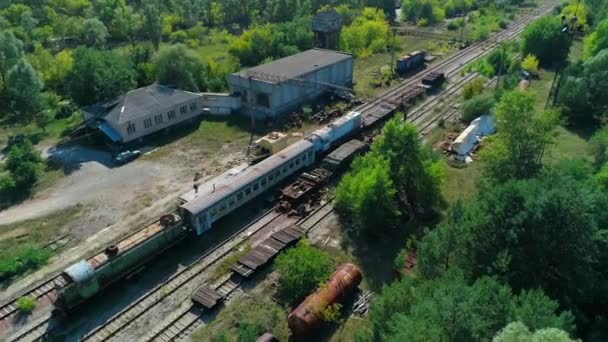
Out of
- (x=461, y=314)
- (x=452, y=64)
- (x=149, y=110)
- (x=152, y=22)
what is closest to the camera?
(x=461, y=314)

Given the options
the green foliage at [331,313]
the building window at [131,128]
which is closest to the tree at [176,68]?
the building window at [131,128]

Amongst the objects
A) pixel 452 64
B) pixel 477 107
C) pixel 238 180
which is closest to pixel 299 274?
pixel 238 180

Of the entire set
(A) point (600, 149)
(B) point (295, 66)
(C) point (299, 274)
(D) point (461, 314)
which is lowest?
(C) point (299, 274)

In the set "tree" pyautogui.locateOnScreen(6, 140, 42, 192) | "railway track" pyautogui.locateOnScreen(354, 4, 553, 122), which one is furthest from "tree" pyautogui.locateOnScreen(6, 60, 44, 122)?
"railway track" pyautogui.locateOnScreen(354, 4, 553, 122)

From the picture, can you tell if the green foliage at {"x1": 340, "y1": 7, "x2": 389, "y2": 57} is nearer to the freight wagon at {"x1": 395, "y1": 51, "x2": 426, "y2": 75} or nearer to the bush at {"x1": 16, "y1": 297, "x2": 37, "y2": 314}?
the freight wagon at {"x1": 395, "y1": 51, "x2": 426, "y2": 75}

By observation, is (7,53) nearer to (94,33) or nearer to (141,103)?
(141,103)

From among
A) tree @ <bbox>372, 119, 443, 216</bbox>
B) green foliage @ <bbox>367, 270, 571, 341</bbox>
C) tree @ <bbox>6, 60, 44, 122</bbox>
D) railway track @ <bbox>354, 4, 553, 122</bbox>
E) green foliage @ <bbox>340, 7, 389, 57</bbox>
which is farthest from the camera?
green foliage @ <bbox>340, 7, 389, 57</bbox>

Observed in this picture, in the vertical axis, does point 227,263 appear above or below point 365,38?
below

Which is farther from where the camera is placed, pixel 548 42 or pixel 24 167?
pixel 548 42
